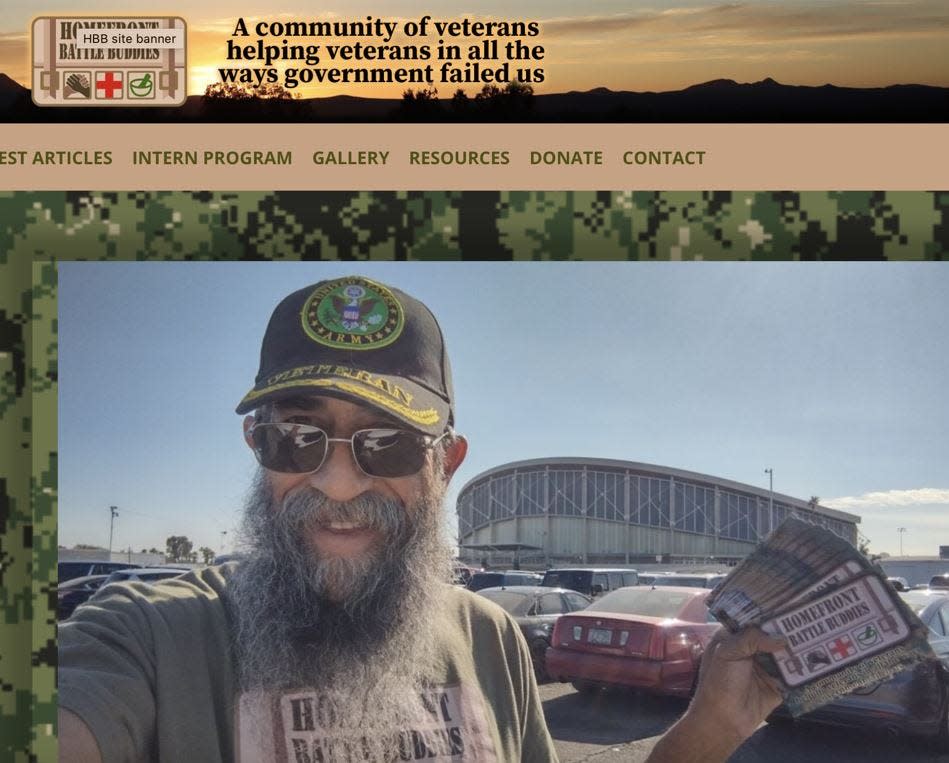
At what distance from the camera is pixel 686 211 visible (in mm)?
2861

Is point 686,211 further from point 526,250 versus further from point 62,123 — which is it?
point 62,123

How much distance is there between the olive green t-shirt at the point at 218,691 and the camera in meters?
2.38

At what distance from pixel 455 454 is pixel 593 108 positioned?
1.11m

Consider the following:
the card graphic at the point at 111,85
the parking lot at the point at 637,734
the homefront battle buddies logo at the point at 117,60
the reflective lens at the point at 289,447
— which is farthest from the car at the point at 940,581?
the card graphic at the point at 111,85

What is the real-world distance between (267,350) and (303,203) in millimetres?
480

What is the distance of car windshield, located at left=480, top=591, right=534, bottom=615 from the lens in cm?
274

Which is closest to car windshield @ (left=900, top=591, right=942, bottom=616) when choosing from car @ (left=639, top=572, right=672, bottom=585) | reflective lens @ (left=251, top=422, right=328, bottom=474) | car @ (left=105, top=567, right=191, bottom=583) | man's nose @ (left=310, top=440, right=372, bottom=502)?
car @ (left=639, top=572, right=672, bottom=585)

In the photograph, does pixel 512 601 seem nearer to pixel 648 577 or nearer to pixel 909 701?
pixel 648 577

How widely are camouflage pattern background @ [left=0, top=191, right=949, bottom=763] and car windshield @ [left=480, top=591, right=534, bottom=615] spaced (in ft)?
3.33

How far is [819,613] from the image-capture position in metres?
2.71

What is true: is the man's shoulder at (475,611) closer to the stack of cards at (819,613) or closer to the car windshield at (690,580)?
the car windshield at (690,580)

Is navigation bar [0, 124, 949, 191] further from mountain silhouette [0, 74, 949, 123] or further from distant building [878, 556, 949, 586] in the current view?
distant building [878, 556, 949, 586]

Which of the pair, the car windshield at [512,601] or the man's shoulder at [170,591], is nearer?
the man's shoulder at [170,591]

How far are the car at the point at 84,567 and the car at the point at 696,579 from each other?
1561 millimetres
